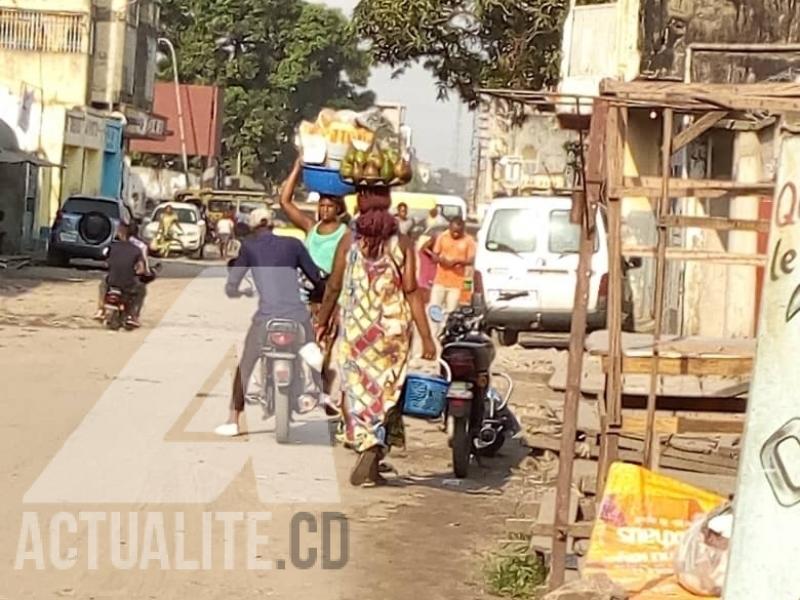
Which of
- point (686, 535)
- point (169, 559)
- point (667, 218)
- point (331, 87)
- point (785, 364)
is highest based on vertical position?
point (331, 87)

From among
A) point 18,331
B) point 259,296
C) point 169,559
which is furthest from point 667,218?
point 18,331

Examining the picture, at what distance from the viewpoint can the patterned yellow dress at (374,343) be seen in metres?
9.13

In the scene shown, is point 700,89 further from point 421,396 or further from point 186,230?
point 186,230

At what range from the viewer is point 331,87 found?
227 ft

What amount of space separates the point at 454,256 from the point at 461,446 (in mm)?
9598

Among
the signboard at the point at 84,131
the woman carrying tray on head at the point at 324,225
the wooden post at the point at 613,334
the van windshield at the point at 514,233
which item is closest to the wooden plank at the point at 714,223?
the wooden post at the point at 613,334

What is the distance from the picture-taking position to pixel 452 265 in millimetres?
19234

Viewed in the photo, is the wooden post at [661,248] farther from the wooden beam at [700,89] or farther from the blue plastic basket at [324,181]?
the blue plastic basket at [324,181]

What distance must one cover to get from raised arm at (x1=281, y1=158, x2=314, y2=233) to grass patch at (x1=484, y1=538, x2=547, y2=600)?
3.96 meters

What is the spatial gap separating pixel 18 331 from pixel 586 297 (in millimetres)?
12419

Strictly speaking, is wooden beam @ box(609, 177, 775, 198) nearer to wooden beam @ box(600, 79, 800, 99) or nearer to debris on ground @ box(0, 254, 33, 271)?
wooden beam @ box(600, 79, 800, 99)

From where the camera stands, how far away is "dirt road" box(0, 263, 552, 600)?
23.0 ft

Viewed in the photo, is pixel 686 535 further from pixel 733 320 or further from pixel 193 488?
pixel 733 320

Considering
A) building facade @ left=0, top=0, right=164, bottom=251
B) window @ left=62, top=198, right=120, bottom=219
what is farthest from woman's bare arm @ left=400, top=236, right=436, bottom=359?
building facade @ left=0, top=0, right=164, bottom=251
